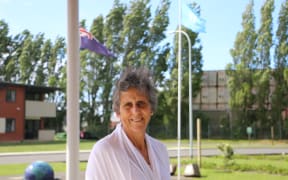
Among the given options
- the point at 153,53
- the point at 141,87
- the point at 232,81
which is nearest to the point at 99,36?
the point at 153,53

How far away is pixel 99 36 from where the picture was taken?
55.6 metres

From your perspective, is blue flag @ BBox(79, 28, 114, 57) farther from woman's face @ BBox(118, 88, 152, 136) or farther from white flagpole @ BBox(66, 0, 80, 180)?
woman's face @ BBox(118, 88, 152, 136)

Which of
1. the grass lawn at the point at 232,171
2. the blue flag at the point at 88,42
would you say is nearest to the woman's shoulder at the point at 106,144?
the blue flag at the point at 88,42

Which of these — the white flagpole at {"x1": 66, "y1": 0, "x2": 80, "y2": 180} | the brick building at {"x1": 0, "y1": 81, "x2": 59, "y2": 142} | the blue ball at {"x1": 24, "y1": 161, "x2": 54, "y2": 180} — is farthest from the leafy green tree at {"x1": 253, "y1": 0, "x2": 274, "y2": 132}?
the white flagpole at {"x1": 66, "y1": 0, "x2": 80, "y2": 180}

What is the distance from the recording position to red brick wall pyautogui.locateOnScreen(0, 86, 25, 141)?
45.3 metres

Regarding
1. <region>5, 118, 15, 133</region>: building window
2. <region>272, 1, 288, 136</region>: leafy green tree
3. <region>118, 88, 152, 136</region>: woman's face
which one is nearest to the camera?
<region>118, 88, 152, 136</region>: woman's face

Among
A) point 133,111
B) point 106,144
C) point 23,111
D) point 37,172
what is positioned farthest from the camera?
point 23,111

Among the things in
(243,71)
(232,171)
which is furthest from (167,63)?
(232,171)

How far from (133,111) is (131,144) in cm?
20

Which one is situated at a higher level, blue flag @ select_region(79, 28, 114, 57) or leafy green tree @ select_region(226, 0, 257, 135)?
leafy green tree @ select_region(226, 0, 257, 135)

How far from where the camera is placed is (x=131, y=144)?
114 inches

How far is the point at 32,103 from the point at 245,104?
22618 mm

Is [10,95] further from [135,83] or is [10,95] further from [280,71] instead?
[135,83]

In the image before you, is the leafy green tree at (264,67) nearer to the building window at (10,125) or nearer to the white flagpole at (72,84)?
the building window at (10,125)
